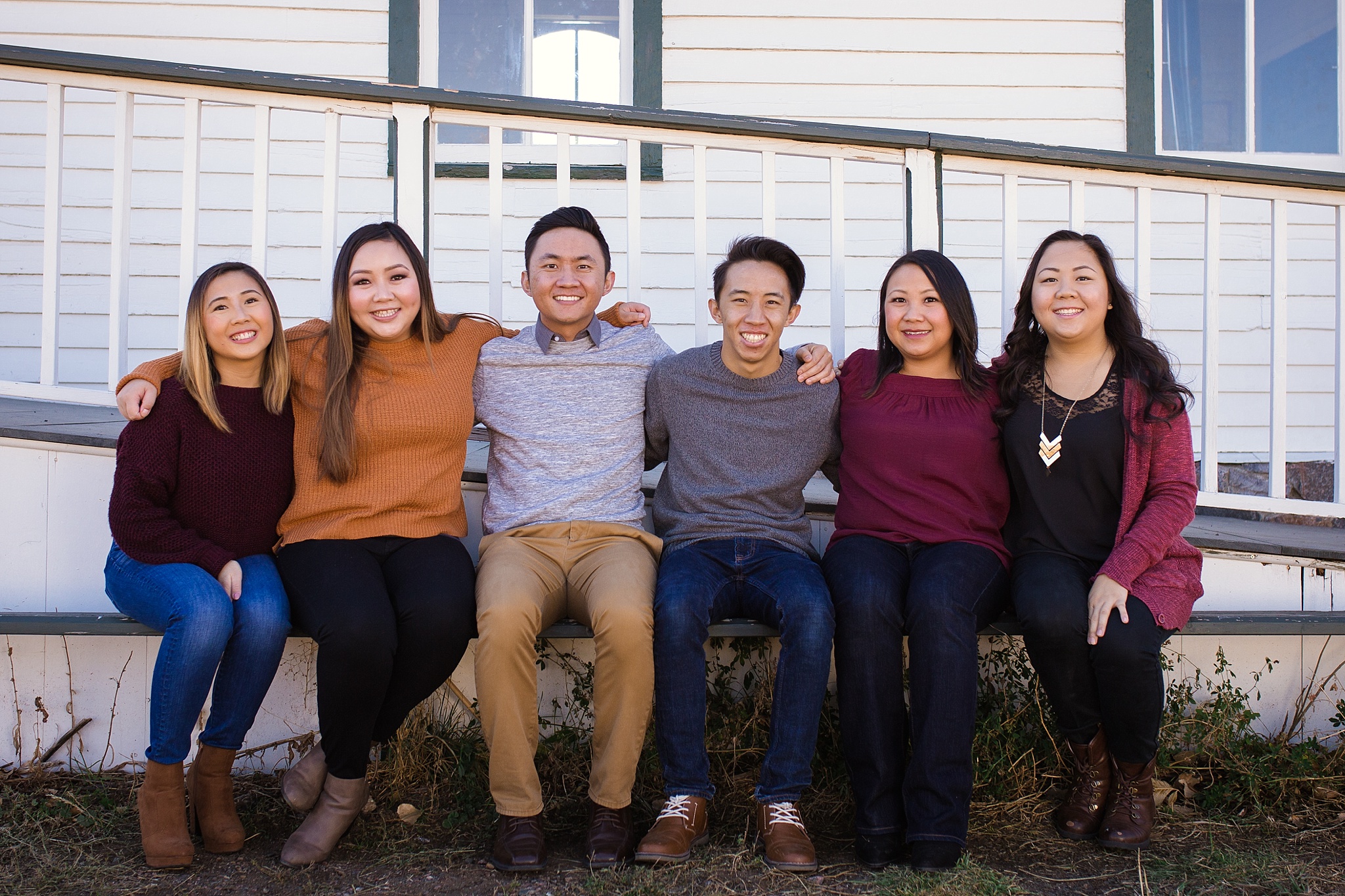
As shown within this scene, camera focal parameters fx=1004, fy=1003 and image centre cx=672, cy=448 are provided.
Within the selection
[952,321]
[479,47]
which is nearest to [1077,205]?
[952,321]

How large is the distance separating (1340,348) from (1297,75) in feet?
9.32

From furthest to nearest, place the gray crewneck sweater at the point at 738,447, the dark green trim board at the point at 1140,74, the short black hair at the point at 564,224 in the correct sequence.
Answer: the dark green trim board at the point at 1140,74, the short black hair at the point at 564,224, the gray crewneck sweater at the point at 738,447

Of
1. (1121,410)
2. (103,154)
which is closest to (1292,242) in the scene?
(1121,410)

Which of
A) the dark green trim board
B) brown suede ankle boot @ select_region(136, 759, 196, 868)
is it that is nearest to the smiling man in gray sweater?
brown suede ankle boot @ select_region(136, 759, 196, 868)

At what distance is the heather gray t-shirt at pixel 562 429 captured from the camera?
106 inches

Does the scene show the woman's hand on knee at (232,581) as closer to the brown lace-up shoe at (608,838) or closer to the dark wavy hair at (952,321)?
the brown lace-up shoe at (608,838)

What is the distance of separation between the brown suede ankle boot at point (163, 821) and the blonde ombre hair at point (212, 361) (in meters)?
0.81

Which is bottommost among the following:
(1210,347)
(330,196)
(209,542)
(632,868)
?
(632,868)

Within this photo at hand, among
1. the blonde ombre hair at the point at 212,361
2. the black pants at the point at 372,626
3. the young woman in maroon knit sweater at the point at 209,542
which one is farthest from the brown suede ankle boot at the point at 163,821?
the blonde ombre hair at the point at 212,361

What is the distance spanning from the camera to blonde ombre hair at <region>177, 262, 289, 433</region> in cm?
247

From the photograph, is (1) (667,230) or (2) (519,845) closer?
(2) (519,845)

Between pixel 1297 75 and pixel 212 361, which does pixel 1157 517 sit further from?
pixel 1297 75

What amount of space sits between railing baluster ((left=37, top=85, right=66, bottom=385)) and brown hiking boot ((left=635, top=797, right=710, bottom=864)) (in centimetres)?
214

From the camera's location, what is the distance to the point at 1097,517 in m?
2.60
